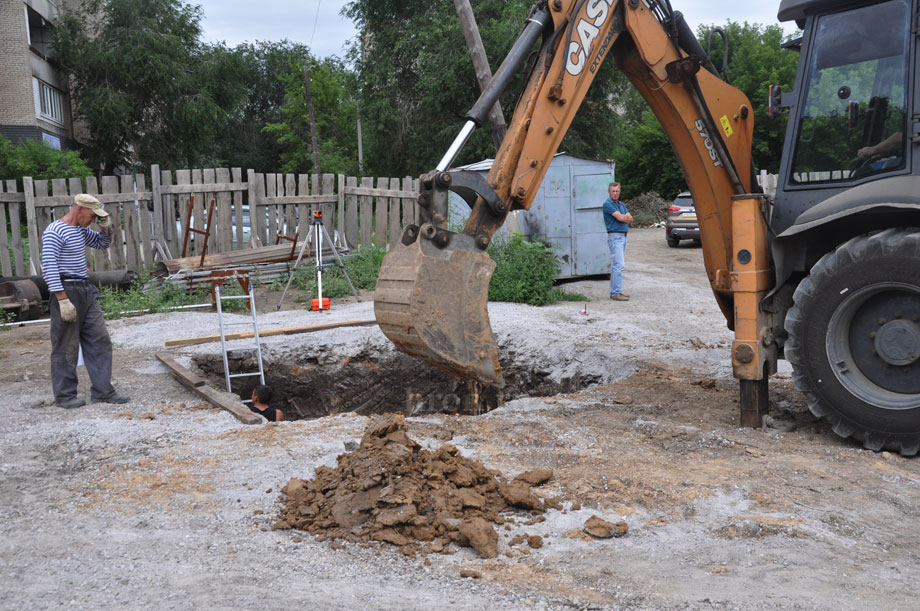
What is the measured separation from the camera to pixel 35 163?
19891 millimetres

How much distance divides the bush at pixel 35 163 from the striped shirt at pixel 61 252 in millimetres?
13566

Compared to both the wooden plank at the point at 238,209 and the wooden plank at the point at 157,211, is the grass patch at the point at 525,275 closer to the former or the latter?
the wooden plank at the point at 238,209

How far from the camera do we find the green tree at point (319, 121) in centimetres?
3991

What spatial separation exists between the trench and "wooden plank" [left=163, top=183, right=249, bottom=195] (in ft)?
20.8

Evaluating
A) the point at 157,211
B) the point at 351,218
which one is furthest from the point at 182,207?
the point at 351,218

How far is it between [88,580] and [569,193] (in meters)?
12.3

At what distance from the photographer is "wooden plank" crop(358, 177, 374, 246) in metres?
16.6

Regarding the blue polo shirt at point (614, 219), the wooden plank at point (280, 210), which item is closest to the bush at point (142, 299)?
the wooden plank at point (280, 210)

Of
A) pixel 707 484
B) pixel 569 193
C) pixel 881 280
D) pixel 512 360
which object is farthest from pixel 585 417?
pixel 569 193

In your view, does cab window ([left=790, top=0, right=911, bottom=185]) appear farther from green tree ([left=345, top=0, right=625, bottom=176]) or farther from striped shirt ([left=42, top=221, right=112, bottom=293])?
green tree ([left=345, top=0, right=625, bottom=176])

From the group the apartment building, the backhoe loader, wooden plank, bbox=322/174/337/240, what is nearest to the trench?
the backhoe loader

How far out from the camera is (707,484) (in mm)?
4598

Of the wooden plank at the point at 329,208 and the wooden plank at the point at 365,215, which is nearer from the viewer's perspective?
the wooden plank at the point at 329,208

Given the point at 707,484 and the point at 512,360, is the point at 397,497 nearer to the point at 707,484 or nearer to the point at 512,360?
the point at 707,484
